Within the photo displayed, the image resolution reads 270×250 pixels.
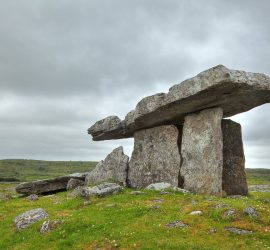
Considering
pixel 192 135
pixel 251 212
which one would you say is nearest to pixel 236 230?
pixel 251 212

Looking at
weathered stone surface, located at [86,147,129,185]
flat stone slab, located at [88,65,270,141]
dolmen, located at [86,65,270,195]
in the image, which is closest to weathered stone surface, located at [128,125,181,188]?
dolmen, located at [86,65,270,195]

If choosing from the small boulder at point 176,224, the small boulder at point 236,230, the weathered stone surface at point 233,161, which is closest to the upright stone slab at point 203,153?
the weathered stone surface at point 233,161

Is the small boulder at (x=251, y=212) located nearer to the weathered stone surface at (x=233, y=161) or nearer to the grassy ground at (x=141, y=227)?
the grassy ground at (x=141, y=227)

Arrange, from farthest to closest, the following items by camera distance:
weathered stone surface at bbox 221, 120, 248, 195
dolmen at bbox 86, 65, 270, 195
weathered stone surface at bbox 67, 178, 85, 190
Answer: weathered stone surface at bbox 67, 178, 85, 190
weathered stone surface at bbox 221, 120, 248, 195
dolmen at bbox 86, 65, 270, 195

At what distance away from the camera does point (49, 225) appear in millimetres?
21766

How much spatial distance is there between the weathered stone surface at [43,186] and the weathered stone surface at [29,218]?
13.4 metres

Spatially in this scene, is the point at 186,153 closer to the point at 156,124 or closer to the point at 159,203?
the point at 156,124

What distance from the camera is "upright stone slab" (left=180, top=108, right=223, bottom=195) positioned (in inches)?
1217

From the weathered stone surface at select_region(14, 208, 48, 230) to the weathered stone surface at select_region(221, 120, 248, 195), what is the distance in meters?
15.9

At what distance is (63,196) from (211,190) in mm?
11535

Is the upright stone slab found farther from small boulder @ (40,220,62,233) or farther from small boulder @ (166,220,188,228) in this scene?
small boulder @ (40,220,62,233)

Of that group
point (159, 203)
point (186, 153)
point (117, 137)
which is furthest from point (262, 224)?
point (117, 137)

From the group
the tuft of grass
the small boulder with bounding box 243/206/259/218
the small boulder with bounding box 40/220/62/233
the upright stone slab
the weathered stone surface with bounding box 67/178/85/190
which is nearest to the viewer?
the tuft of grass

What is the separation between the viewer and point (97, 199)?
89.7 feet
